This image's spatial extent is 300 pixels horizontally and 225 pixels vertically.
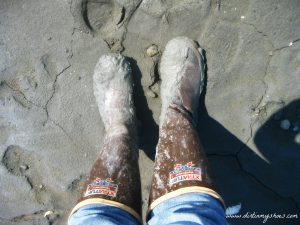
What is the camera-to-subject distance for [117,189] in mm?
1646

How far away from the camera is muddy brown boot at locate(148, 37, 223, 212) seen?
1568 mm

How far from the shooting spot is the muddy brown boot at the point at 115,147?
1620 millimetres

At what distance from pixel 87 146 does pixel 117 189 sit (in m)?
0.63

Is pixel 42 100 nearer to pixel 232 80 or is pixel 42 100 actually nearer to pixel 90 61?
pixel 90 61

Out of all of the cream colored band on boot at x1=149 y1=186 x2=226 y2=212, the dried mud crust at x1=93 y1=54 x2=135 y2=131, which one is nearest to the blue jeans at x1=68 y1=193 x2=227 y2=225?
the cream colored band on boot at x1=149 y1=186 x2=226 y2=212

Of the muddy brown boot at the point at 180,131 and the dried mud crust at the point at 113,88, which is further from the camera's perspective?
the dried mud crust at the point at 113,88

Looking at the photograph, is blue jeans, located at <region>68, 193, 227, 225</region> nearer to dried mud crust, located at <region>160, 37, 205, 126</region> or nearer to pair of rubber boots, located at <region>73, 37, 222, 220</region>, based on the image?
pair of rubber boots, located at <region>73, 37, 222, 220</region>

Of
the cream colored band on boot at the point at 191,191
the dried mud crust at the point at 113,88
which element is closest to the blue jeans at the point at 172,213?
the cream colored band on boot at the point at 191,191

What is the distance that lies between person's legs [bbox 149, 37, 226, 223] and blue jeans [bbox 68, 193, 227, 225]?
0.10 ft

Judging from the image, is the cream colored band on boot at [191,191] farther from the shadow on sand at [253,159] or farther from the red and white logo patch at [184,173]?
the shadow on sand at [253,159]

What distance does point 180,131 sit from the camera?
5.88ft

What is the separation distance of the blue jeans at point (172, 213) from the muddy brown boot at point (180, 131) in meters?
0.03

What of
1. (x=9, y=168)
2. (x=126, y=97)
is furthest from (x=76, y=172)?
(x=126, y=97)

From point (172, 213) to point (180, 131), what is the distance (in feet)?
1.54
